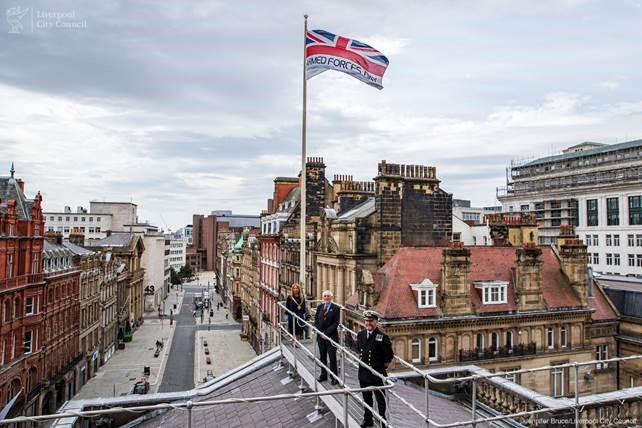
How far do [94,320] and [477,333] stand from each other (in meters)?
45.6

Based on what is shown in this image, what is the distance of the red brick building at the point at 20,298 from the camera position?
114 feet

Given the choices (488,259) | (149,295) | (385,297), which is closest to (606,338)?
(488,259)

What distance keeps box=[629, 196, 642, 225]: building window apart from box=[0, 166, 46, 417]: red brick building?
7577cm

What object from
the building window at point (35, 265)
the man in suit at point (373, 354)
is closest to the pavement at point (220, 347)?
the building window at point (35, 265)

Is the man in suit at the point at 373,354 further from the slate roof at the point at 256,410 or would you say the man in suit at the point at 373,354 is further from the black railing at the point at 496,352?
the black railing at the point at 496,352

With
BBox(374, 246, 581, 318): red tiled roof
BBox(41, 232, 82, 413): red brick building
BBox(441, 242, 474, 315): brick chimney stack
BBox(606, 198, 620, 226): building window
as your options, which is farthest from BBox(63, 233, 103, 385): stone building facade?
BBox(606, 198, 620, 226): building window

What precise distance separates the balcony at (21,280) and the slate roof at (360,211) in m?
24.5

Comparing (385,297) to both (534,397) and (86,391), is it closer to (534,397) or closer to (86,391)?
(534,397)

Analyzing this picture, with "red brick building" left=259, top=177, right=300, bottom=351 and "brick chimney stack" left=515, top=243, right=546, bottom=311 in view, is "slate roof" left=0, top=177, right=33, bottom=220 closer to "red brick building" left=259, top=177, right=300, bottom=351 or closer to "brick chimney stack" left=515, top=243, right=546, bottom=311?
"red brick building" left=259, top=177, right=300, bottom=351

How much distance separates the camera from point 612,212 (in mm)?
74812

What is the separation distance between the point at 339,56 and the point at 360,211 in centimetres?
1866

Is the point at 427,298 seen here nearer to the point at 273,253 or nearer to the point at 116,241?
the point at 273,253

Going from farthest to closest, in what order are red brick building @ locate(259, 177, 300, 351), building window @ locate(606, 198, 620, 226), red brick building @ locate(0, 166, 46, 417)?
building window @ locate(606, 198, 620, 226)
red brick building @ locate(259, 177, 300, 351)
red brick building @ locate(0, 166, 46, 417)

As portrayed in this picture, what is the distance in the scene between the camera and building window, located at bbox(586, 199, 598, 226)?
7825 centimetres
